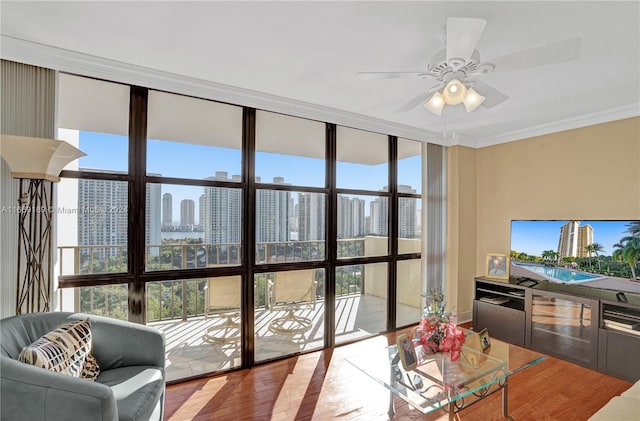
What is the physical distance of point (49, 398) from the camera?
4.54ft

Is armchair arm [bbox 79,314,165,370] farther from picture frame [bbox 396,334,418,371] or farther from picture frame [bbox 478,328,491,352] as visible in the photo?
picture frame [bbox 478,328,491,352]

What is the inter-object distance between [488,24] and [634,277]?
272cm

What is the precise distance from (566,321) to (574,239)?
818mm

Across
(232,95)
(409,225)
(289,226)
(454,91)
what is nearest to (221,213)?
(289,226)

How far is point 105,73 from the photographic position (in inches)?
93.5

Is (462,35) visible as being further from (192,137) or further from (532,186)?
(532,186)

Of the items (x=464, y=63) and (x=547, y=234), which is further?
(x=547, y=234)

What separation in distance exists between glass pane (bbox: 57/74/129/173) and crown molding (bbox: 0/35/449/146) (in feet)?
0.44

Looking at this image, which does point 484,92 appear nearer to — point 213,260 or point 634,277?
point 634,277

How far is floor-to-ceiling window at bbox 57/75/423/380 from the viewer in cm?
249

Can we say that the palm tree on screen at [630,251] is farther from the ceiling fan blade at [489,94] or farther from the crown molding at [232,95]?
the ceiling fan blade at [489,94]

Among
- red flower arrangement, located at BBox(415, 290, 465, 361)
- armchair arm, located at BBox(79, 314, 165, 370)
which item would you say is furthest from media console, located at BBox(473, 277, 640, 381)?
armchair arm, located at BBox(79, 314, 165, 370)

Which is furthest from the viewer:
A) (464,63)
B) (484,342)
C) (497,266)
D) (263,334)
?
(497,266)

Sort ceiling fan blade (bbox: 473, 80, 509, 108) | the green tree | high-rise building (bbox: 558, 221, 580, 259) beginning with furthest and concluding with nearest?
the green tree
high-rise building (bbox: 558, 221, 580, 259)
ceiling fan blade (bbox: 473, 80, 509, 108)
